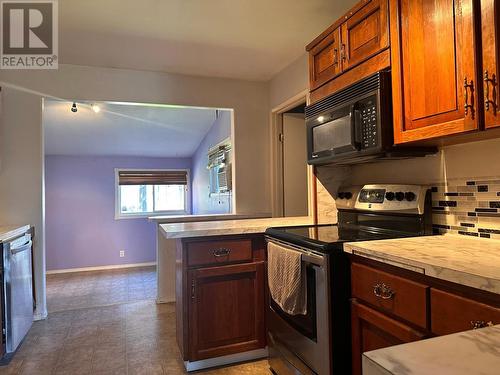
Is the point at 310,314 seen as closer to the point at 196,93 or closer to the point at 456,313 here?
the point at 456,313

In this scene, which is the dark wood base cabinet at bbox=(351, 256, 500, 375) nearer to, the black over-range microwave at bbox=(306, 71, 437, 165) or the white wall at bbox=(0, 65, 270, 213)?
the black over-range microwave at bbox=(306, 71, 437, 165)

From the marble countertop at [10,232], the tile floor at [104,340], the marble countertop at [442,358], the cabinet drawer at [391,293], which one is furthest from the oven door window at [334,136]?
the marble countertop at [10,232]

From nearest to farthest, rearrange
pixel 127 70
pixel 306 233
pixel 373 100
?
pixel 373 100, pixel 306 233, pixel 127 70

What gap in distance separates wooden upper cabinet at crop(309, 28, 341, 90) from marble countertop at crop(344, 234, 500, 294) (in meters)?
1.06

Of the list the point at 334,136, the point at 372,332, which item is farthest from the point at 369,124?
the point at 372,332

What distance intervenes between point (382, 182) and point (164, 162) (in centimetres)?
458

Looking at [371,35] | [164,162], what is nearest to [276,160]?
[371,35]

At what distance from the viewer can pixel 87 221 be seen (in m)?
5.34

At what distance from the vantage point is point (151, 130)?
4.93 meters

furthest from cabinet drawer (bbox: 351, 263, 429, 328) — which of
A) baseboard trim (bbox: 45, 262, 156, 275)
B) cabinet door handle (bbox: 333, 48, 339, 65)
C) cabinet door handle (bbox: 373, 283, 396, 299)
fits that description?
baseboard trim (bbox: 45, 262, 156, 275)

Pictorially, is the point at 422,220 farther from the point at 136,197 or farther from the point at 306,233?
the point at 136,197

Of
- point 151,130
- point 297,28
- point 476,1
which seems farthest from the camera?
point 151,130

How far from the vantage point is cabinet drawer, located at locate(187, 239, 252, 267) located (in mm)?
1996

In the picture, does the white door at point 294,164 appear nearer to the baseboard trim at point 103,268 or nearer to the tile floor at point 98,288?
the tile floor at point 98,288
